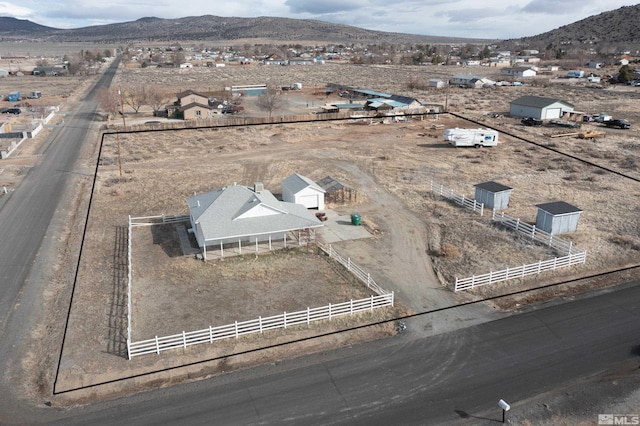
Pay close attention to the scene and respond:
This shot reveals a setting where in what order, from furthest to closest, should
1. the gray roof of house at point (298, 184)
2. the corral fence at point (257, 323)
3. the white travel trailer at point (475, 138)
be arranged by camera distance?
1. the white travel trailer at point (475, 138)
2. the gray roof of house at point (298, 184)
3. the corral fence at point (257, 323)

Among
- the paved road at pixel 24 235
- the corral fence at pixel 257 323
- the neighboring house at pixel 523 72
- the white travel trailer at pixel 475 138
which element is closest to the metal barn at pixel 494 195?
the corral fence at pixel 257 323

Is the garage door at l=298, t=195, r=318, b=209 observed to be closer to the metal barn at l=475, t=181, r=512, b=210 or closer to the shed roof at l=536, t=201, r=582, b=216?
the metal barn at l=475, t=181, r=512, b=210

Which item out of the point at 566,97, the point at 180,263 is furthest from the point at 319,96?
the point at 180,263

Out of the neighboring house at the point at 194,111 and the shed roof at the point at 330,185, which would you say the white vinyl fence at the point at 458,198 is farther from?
the neighboring house at the point at 194,111

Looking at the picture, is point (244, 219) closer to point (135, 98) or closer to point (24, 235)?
point (24, 235)

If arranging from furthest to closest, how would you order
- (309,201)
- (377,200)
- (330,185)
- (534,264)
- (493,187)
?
(377,200)
(330,185)
(493,187)
(309,201)
(534,264)

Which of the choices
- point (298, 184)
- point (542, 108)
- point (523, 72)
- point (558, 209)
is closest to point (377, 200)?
point (298, 184)
